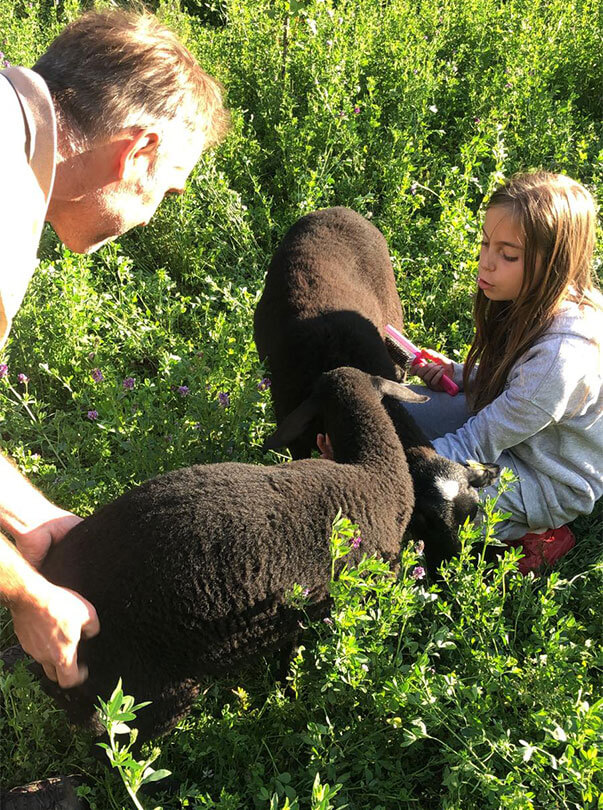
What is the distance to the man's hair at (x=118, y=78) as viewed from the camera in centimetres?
242

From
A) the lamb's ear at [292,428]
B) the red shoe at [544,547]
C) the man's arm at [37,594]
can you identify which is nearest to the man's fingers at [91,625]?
the man's arm at [37,594]

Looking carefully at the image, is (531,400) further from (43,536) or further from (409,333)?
(43,536)

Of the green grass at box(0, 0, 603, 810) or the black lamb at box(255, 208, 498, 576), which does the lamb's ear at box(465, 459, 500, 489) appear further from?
the green grass at box(0, 0, 603, 810)

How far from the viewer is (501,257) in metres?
3.60

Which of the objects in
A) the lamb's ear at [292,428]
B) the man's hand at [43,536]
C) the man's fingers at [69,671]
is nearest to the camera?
the man's fingers at [69,671]

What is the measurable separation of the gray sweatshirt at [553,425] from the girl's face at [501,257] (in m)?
0.28

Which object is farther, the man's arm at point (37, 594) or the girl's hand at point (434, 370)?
the girl's hand at point (434, 370)

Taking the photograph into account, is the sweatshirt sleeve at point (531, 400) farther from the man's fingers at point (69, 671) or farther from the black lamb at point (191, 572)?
the man's fingers at point (69, 671)

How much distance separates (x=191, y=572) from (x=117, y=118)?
152cm

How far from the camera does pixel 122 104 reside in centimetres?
242

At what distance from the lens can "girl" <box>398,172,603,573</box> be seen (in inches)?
130

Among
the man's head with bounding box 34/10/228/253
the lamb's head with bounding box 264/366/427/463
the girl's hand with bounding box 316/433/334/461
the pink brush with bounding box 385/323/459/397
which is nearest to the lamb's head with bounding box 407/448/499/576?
the lamb's head with bounding box 264/366/427/463

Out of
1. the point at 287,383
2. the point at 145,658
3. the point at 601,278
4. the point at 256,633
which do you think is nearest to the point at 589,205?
the point at 601,278

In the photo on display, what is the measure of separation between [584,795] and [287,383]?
7.89ft
